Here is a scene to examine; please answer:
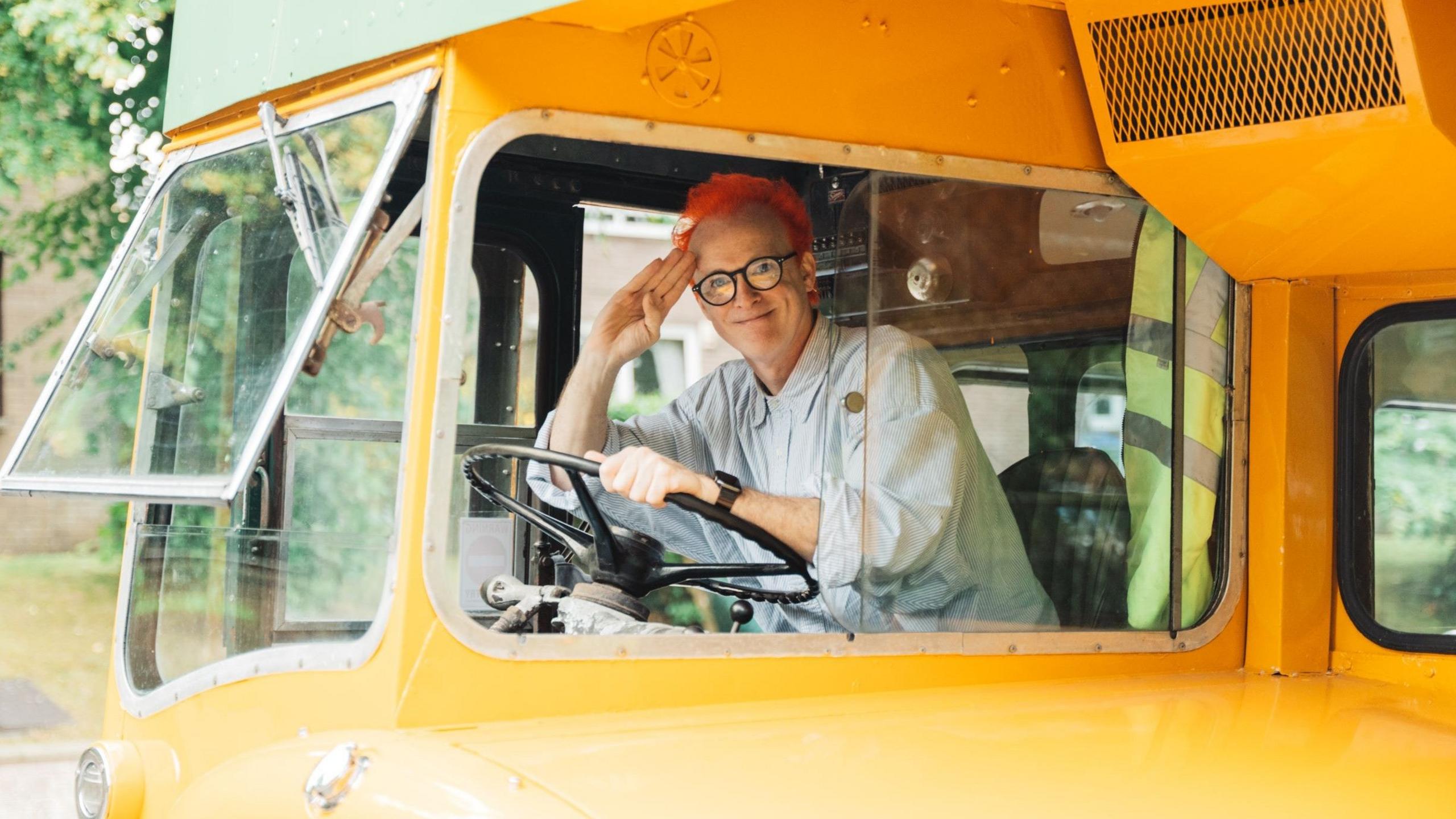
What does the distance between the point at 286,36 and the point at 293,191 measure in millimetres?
316

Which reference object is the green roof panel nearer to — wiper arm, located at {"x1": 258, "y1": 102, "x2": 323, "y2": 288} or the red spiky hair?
wiper arm, located at {"x1": 258, "y1": 102, "x2": 323, "y2": 288}

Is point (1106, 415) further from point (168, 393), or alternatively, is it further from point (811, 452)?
point (168, 393)

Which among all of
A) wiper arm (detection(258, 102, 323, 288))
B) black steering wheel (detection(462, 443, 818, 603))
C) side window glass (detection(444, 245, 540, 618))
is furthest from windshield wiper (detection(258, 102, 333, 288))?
side window glass (detection(444, 245, 540, 618))

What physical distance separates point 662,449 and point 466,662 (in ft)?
4.01

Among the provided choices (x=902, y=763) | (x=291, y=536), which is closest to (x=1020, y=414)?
(x=902, y=763)

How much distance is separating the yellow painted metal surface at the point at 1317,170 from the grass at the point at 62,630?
655 centimetres

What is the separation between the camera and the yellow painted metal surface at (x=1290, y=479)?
8.57 ft

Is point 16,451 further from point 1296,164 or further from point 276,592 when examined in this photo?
point 1296,164

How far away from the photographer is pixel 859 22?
2301mm

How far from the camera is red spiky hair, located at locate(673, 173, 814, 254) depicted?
259 cm

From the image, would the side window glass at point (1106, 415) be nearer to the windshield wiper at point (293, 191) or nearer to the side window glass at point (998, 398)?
the side window glass at point (998, 398)

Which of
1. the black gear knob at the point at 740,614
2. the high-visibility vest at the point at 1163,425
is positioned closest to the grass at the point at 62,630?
the black gear knob at the point at 740,614

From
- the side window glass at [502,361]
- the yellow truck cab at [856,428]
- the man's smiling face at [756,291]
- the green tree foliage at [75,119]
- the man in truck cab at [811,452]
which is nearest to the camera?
the yellow truck cab at [856,428]

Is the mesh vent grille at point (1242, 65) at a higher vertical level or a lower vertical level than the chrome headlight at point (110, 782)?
higher
